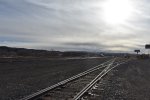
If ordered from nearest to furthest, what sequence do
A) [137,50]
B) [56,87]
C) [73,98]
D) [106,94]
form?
1. [73,98]
2. [106,94]
3. [56,87]
4. [137,50]

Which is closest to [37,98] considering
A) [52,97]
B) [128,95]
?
[52,97]

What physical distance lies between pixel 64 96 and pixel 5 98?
2219 mm

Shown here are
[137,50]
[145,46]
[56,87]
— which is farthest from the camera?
[137,50]

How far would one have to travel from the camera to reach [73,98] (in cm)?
1174

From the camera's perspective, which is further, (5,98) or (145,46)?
(145,46)

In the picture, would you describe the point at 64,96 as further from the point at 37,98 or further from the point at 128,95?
the point at 128,95

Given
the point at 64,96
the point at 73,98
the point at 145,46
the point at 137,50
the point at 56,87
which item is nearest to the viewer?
the point at 73,98

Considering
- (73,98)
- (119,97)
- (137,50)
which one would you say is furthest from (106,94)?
(137,50)

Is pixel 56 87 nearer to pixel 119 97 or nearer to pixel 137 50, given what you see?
pixel 119 97

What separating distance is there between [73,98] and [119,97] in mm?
2365

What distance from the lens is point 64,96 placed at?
41.1 feet

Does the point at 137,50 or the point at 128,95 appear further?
the point at 137,50

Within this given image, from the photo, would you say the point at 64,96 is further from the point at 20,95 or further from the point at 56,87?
the point at 56,87

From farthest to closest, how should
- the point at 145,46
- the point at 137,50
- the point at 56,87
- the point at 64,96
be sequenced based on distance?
the point at 137,50 < the point at 145,46 < the point at 56,87 < the point at 64,96
